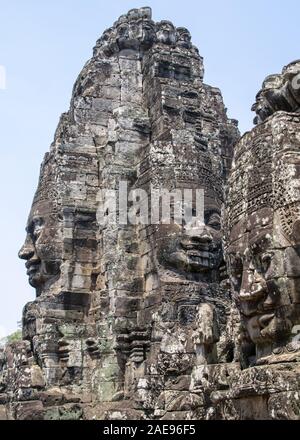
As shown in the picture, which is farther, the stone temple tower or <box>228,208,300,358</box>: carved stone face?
the stone temple tower

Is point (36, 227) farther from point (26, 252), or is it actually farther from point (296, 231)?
point (296, 231)

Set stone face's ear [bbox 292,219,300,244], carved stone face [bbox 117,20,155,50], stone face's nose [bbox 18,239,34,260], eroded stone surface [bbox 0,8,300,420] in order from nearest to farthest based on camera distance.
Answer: stone face's ear [bbox 292,219,300,244] → eroded stone surface [bbox 0,8,300,420] → stone face's nose [bbox 18,239,34,260] → carved stone face [bbox 117,20,155,50]

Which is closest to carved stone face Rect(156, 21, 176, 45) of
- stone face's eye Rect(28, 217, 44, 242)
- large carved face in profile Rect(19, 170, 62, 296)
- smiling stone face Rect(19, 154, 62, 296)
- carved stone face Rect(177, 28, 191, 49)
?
carved stone face Rect(177, 28, 191, 49)

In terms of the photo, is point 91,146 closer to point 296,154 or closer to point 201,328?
point 201,328

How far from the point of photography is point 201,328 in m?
8.39

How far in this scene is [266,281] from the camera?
6.83 meters

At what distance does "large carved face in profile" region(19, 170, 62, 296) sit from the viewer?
1508 centimetres

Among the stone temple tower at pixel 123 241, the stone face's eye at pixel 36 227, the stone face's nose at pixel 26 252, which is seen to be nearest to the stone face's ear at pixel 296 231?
the stone temple tower at pixel 123 241

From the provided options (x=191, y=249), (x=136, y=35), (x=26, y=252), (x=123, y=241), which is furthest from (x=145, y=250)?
(x=136, y=35)

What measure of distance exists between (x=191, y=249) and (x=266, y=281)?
6.26m

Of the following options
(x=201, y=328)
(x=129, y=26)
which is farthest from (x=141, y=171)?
(x=201, y=328)

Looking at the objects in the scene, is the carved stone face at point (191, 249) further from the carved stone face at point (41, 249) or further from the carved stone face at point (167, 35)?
the carved stone face at point (167, 35)

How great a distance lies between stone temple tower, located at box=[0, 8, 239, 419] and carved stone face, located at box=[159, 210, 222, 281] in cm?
2

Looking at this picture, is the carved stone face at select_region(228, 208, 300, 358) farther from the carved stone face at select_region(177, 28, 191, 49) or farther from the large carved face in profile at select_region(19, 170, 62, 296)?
the carved stone face at select_region(177, 28, 191, 49)
